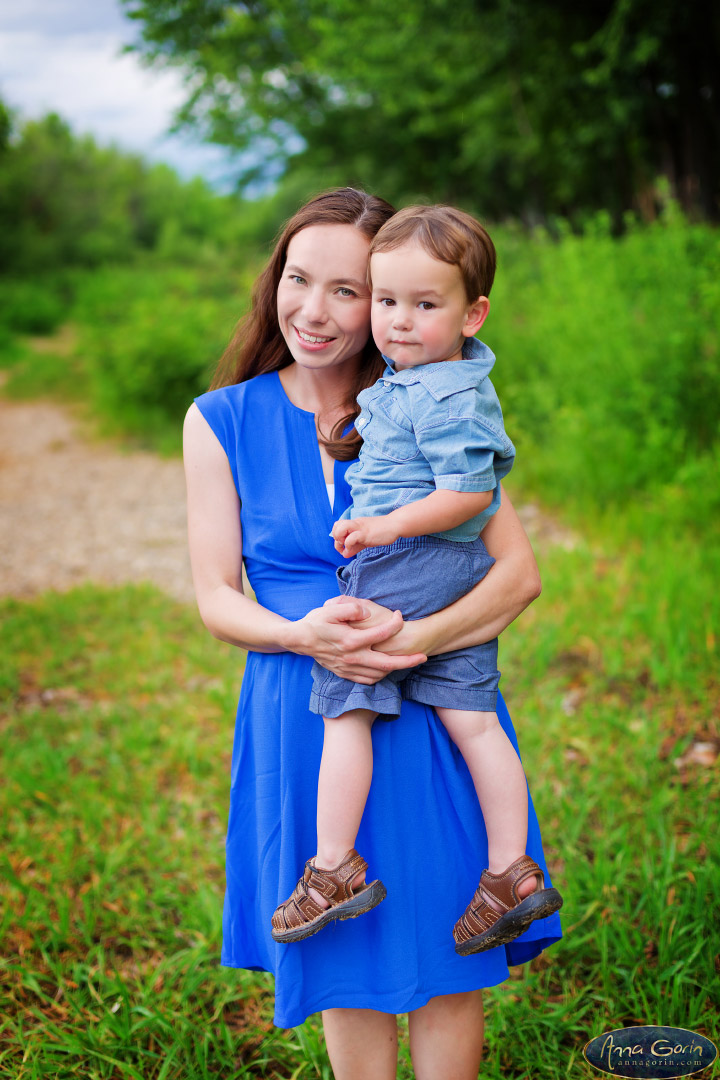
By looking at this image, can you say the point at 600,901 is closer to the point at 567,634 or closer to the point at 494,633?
the point at 494,633

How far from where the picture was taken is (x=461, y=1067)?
1.61 m

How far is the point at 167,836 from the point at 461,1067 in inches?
66.5

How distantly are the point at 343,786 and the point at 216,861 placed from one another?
1.69 meters

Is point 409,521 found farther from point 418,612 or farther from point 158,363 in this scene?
point 158,363

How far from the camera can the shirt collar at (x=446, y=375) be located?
143 cm

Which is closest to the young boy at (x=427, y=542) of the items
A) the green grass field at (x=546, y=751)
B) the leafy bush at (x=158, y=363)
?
the green grass field at (x=546, y=751)

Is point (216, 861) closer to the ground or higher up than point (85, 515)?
closer to the ground

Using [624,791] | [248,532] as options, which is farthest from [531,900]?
[624,791]

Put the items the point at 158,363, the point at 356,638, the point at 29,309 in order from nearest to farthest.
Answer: the point at 356,638
the point at 158,363
the point at 29,309

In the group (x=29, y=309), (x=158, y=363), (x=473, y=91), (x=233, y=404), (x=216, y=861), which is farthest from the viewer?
(x=29, y=309)

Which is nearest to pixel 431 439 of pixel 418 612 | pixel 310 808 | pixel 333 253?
pixel 418 612

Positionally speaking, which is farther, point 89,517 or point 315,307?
point 89,517

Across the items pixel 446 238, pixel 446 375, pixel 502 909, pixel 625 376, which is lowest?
pixel 502 909

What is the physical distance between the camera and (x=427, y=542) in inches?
58.3
